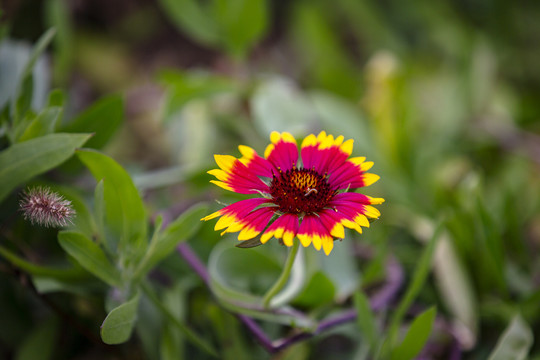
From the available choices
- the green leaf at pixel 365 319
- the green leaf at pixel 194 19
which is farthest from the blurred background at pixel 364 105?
the green leaf at pixel 365 319

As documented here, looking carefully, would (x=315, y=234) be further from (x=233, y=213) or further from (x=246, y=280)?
(x=246, y=280)

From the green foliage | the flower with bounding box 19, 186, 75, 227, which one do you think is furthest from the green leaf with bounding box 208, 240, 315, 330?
the green foliage

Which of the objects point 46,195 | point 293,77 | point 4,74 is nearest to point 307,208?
point 46,195

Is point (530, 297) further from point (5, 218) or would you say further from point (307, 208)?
point (5, 218)

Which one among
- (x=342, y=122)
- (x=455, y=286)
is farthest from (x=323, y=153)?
(x=342, y=122)

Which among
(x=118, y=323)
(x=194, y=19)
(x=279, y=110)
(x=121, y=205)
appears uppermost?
(x=194, y=19)

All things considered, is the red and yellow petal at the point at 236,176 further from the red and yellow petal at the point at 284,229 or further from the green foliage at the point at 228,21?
the green foliage at the point at 228,21

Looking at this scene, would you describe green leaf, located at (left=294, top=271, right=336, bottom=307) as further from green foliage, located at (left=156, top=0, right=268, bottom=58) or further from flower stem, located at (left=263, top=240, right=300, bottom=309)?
green foliage, located at (left=156, top=0, right=268, bottom=58)
